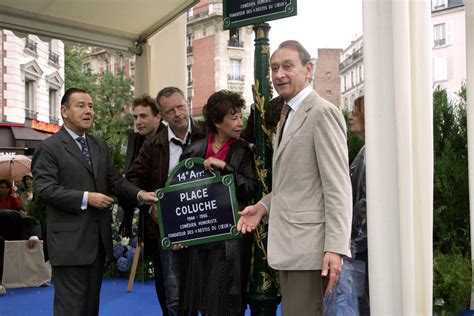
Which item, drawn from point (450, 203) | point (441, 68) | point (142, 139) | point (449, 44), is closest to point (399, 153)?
point (142, 139)

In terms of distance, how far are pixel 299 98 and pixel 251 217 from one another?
2.51 ft

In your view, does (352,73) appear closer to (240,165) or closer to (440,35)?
(440,35)

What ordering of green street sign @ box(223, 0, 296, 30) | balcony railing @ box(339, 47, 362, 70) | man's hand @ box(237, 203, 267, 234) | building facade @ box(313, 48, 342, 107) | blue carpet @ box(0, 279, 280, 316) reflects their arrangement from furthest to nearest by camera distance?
balcony railing @ box(339, 47, 362, 70), building facade @ box(313, 48, 342, 107), blue carpet @ box(0, 279, 280, 316), green street sign @ box(223, 0, 296, 30), man's hand @ box(237, 203, 267, 234)

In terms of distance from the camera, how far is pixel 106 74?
52.4m

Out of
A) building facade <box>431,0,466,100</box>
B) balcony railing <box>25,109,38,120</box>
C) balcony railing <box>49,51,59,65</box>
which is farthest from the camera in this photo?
building facade <box>431,0,466,100</box>

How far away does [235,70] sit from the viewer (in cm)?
6025

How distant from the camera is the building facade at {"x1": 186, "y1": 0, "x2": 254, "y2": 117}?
193ft

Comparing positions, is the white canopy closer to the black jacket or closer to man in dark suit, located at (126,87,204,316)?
man in dark suit, located at (126,87,204,316)

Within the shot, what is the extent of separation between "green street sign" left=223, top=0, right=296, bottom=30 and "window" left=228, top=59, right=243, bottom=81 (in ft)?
185

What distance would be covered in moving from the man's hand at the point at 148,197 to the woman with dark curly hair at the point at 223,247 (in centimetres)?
38

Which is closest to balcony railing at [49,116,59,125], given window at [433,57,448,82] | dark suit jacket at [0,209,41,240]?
dark suit jacket at [0,209,41,240]

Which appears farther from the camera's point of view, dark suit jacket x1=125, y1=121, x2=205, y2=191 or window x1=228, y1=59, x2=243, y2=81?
window x1=228, y1=59, x2=243, y2=81

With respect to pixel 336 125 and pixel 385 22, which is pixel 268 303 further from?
pixel 385 22

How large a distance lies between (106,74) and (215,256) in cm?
5073
